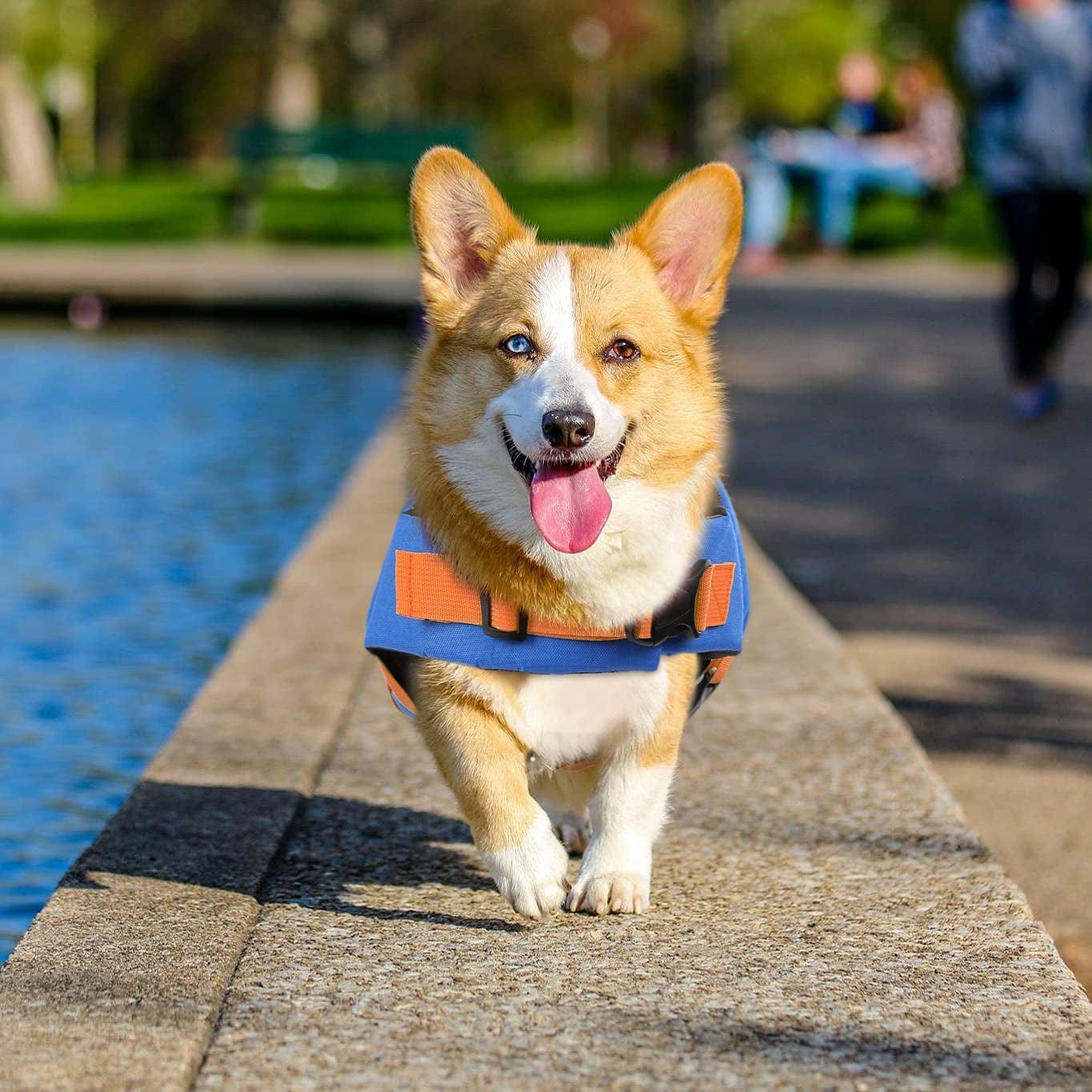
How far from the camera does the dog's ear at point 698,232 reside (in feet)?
12.4

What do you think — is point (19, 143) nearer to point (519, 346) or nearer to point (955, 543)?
point (955, 543)

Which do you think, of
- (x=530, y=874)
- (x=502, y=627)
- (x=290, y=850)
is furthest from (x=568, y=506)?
(x=290, y=850)

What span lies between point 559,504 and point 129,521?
19.5ft

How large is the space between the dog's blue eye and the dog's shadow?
41.4 inches

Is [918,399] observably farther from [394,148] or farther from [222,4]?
[222,4]

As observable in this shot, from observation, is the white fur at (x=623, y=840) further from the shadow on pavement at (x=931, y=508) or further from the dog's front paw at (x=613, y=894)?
the shadow on pavement at (x=931, y=508)

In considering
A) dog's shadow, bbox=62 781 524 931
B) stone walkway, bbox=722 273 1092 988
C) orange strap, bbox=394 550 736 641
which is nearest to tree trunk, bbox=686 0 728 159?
stone walkway, bbox=722 273 1092 988

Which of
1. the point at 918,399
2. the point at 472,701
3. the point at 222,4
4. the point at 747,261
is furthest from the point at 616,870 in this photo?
the point at 222,4

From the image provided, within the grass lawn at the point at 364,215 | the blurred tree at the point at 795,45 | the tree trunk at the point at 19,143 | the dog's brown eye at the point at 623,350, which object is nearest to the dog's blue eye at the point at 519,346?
the dog's brown eye at the point at 623,350

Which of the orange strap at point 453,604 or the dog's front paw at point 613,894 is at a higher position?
the orange strap at point 453,604

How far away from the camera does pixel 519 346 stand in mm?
3582

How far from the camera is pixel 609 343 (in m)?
3.61

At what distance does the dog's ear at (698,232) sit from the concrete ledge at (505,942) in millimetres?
1141

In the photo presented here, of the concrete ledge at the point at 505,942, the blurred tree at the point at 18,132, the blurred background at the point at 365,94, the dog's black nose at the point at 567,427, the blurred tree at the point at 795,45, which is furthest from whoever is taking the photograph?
the blurred tree at the point at 795,45
